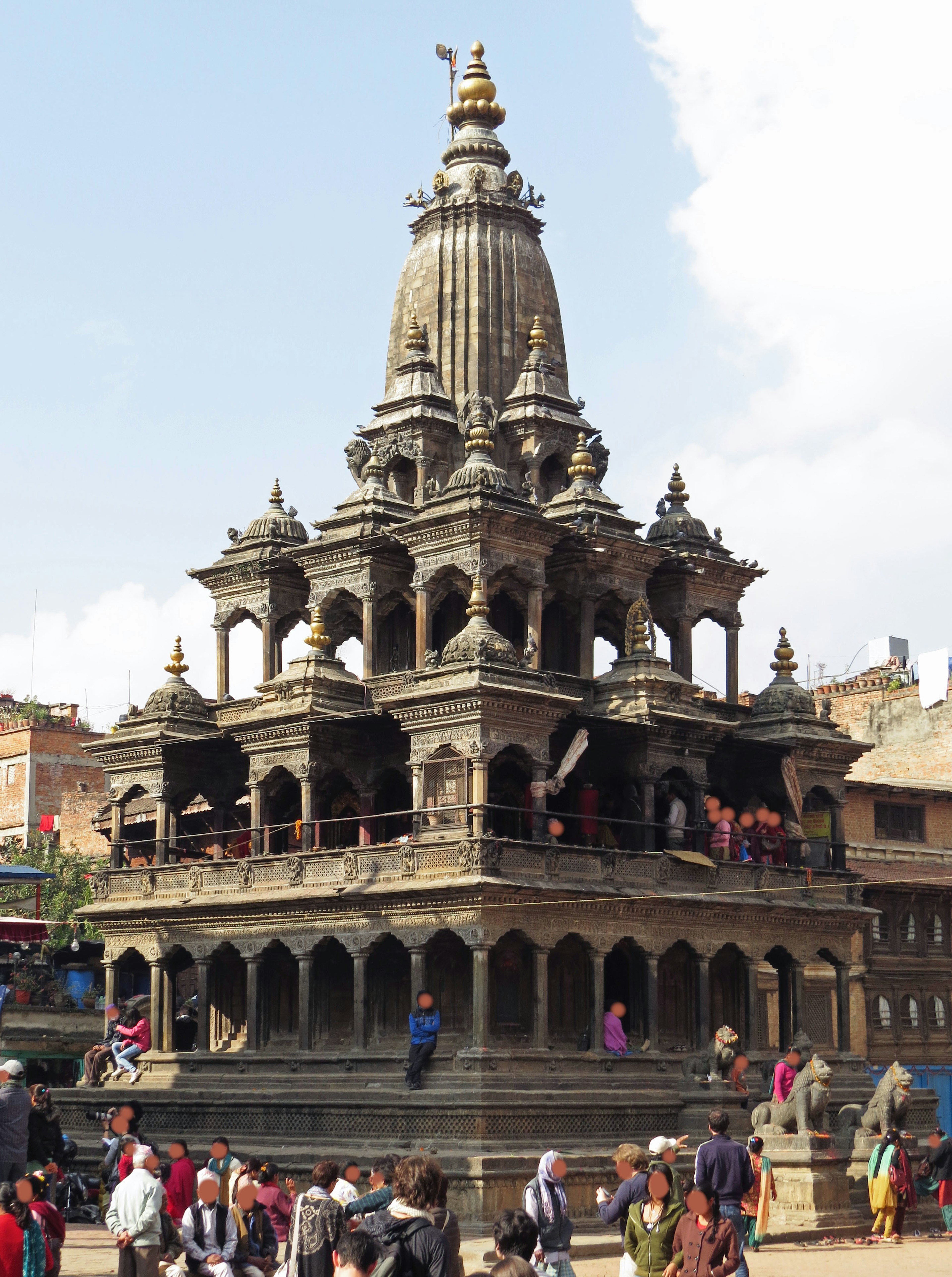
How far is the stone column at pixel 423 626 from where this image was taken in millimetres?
42781

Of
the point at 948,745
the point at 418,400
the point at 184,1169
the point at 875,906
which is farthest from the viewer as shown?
the point at 948,745

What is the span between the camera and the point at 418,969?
3831cm

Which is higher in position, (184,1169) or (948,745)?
(948,745)

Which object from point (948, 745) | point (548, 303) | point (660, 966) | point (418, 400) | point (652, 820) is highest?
point (548, 303)

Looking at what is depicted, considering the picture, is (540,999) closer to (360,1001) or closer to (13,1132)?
(360,1001)

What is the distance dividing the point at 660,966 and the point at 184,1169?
2314 centimetres

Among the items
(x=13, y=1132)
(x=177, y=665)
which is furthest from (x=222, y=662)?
(x=13, y=1132)

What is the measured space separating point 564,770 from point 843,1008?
10.3 m

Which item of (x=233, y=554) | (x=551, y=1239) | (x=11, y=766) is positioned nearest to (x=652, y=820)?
(x=233, y=554)

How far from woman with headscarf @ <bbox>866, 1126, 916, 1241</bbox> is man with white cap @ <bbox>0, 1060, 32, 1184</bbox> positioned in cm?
1547

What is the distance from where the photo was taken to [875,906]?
53.5 metres

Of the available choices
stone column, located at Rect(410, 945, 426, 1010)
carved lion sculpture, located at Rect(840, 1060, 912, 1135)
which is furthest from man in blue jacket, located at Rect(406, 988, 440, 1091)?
carved lion sculpture, located at Rect(840, 1060, 912, 1135)

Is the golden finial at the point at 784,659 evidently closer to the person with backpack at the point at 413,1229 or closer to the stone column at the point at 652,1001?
the stone column at the point at 652,1001

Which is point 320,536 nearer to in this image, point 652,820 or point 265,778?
point 265,778
